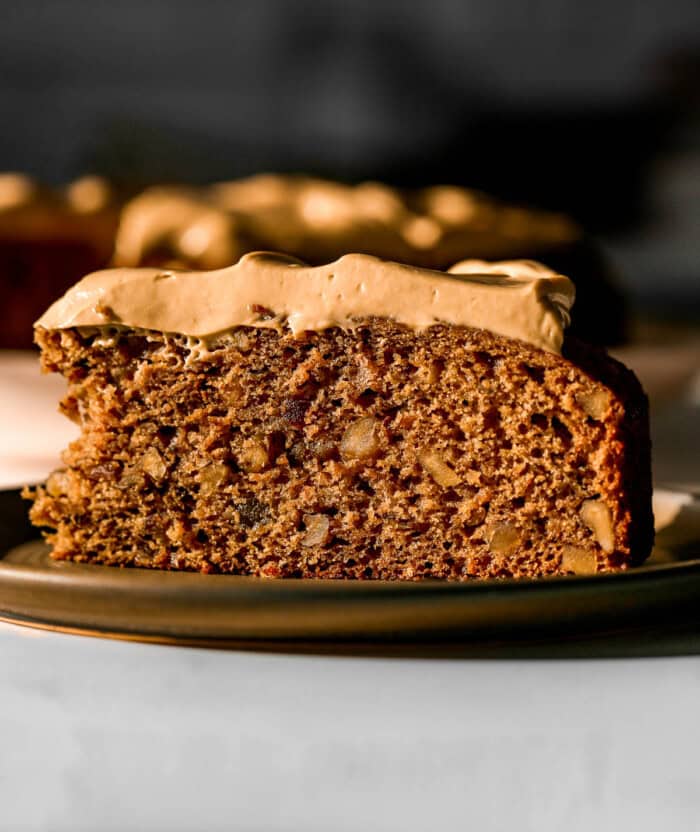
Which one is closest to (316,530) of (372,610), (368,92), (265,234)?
(372,610)

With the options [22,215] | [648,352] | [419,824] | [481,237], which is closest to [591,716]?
[419,824]

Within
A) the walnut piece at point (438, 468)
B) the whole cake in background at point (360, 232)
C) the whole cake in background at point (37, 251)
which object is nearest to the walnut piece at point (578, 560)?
the walnut piece at point (438, 468)

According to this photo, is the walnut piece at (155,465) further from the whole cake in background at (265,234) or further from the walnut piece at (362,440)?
the whole cake in background at (265,234)

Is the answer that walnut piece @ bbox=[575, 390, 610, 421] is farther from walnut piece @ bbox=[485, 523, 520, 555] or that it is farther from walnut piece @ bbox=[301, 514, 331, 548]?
walnut piece @ bbox=[301, 514, 331, 548]

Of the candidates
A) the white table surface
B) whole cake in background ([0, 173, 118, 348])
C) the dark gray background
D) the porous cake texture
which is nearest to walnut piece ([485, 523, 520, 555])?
the porous cake texture

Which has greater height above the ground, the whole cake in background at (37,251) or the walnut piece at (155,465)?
the whole cake in background at (37,251)

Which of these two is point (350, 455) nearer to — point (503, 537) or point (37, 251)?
point (503, 537)

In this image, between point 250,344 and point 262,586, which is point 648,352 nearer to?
point 250,344
